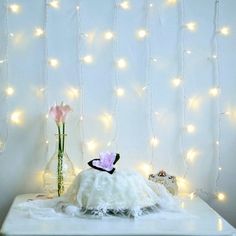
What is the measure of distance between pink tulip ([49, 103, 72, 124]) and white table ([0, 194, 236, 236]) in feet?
1.53

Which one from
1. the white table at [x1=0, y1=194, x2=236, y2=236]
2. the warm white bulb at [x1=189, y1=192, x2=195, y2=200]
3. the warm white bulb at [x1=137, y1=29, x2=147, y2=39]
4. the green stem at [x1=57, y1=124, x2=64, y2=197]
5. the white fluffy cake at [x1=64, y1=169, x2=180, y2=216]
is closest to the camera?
the white table at [x1=0, y1=194, x2=236, y2=236]

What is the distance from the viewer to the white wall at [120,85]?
2.03 metres

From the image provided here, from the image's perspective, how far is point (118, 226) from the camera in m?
1.47

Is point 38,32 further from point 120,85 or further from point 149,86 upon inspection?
point 149,86

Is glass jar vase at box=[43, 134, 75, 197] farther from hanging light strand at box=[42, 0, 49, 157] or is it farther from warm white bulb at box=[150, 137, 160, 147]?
warm white bulb at box=[150, 137, 160, 147]

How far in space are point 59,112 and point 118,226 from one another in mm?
635

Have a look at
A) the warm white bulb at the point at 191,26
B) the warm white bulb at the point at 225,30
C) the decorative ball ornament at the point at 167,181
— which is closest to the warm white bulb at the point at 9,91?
the decorative ball ornament at the point at 167,181

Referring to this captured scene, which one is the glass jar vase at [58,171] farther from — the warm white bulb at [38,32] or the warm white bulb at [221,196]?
the warm white bulb at [221,196]

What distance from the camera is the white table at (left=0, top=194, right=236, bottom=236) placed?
140 centimetres

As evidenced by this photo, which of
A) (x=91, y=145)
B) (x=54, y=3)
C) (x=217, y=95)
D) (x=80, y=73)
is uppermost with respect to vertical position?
(x=54, y=3)

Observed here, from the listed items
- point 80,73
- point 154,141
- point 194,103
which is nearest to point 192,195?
point 154,141

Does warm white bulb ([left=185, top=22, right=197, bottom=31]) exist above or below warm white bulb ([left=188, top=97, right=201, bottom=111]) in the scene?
above

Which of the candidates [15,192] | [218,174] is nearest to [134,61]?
[218,174]

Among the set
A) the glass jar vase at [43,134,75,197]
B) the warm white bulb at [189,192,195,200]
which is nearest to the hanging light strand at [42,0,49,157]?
the glass jar vase at [43,134,75,197]
